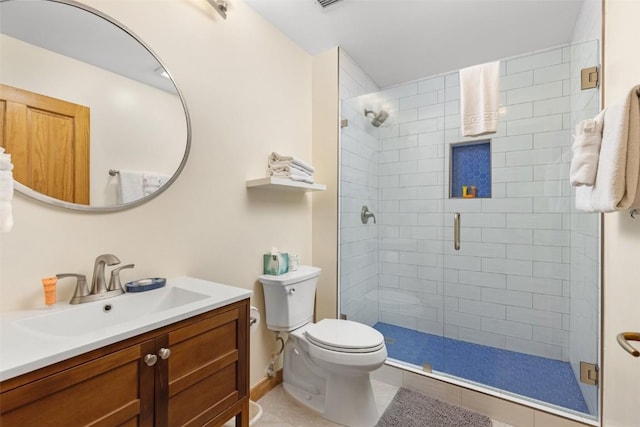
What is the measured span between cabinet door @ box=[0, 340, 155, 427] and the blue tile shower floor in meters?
1.74

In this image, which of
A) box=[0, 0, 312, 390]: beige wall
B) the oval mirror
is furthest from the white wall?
box=[0, 0, 312, 390]: beige wall

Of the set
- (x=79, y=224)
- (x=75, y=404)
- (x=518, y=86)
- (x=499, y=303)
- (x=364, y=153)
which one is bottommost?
(x=499, y=303)

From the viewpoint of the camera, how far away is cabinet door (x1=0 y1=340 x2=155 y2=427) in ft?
2.20

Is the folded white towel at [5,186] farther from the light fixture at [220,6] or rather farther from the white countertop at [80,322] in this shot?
the light fixture at [220,6]

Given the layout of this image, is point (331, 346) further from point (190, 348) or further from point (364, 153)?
point (364, 153)

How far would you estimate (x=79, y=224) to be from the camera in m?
1.12

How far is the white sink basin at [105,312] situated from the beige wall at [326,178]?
4.02 ft

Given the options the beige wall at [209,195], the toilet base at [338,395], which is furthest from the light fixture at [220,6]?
the toilet base at [338,395]

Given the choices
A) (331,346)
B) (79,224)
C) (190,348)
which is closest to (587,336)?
(331,346)

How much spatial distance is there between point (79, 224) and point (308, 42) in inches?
75.5

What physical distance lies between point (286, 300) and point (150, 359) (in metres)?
0.92

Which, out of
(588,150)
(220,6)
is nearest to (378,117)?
(220,6)

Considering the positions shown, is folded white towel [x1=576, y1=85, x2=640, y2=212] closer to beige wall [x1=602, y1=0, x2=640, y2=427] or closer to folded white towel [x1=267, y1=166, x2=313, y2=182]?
beige wall [x1=602, y1=0, x2=640, y2=427]

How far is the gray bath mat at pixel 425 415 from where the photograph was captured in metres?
1.60
